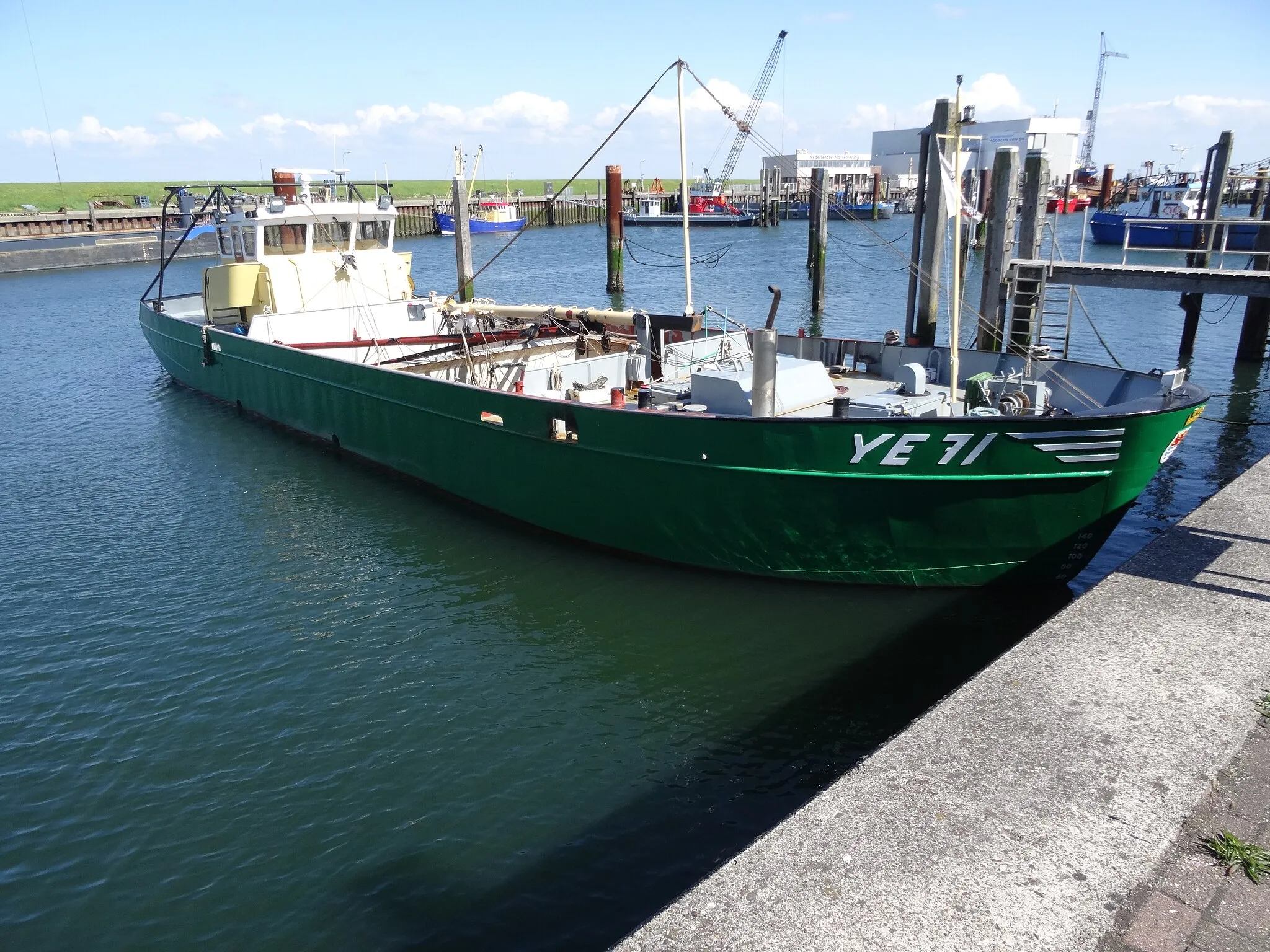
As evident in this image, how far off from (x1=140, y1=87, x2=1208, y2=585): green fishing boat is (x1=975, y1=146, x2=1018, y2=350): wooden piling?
14.8ft

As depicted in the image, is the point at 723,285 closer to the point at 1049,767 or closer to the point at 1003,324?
the point at 1003,324

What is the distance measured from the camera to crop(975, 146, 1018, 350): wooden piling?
14.8m

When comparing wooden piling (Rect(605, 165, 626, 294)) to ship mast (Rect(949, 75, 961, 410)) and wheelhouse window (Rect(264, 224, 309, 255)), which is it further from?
ship mast (Rect(949, 75, 961, 410))

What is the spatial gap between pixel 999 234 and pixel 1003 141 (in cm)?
6560

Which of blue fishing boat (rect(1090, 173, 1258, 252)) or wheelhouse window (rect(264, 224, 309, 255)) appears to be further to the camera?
blue fishing boat (rect(1090, 173, 1258, 252))

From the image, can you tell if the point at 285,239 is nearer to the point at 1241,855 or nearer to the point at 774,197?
the point at 1241,855

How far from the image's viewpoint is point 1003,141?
71250mm

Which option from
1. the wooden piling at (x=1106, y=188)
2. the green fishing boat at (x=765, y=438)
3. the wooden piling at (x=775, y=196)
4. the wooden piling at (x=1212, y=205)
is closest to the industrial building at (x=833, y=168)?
the wooden piling at (x=775, y=196)

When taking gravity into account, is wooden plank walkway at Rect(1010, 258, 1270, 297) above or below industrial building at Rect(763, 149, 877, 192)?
below

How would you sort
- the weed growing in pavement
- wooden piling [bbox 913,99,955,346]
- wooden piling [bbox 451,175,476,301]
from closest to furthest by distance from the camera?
1. the weed growing in pavement
2. wooden piling [bbox 913,99,955,346]
3. wooden piling [bbox 451,175,476,301]

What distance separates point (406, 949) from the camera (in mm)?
5375

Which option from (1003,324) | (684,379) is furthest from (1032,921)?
(1003,324)

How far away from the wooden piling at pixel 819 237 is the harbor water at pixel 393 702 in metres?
15.5

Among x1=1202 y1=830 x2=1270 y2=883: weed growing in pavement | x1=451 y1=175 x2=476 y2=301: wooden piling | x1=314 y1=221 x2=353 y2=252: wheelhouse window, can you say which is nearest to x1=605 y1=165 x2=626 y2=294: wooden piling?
x1=451 y1=175 x2=476 y2=301: wooden piling
